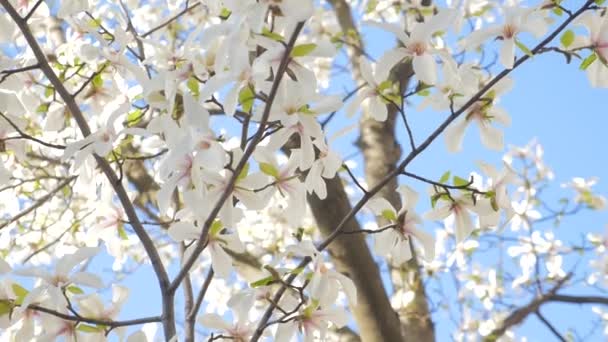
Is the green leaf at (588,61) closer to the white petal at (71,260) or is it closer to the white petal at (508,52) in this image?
the white petal at (508,52)

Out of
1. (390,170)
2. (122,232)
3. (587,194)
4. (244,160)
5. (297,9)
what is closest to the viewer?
(297,9)

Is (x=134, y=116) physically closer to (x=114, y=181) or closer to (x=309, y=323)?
(x=114, y=181)

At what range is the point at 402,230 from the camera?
104cm

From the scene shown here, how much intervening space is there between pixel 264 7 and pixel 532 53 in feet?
1.31

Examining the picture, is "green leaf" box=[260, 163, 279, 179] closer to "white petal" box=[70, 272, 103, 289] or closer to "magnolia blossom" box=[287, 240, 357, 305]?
"magnolia blossom" box=[287, 240, 357, 305]

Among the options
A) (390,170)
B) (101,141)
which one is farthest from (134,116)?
(390,170)

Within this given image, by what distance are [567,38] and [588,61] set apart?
1.7 inches

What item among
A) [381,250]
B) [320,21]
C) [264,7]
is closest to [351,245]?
[381,250]

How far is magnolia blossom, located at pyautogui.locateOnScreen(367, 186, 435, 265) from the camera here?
102cm

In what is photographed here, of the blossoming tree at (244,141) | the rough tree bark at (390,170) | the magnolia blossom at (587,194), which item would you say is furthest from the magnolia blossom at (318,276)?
the magnolia blossom at (587,194)

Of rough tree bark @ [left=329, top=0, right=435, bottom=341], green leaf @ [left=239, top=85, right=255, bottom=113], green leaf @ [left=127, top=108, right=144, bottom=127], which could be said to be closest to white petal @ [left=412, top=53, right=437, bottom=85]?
green leaf @ [left=239, top=85, right=255, bottom=113]

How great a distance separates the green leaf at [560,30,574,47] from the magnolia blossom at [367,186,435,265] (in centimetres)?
28

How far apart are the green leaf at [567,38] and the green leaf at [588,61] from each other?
3 centimetres

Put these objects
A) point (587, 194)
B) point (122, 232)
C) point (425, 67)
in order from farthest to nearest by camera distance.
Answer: point (587, 194) < point (122, 232) < point (425, 67)
